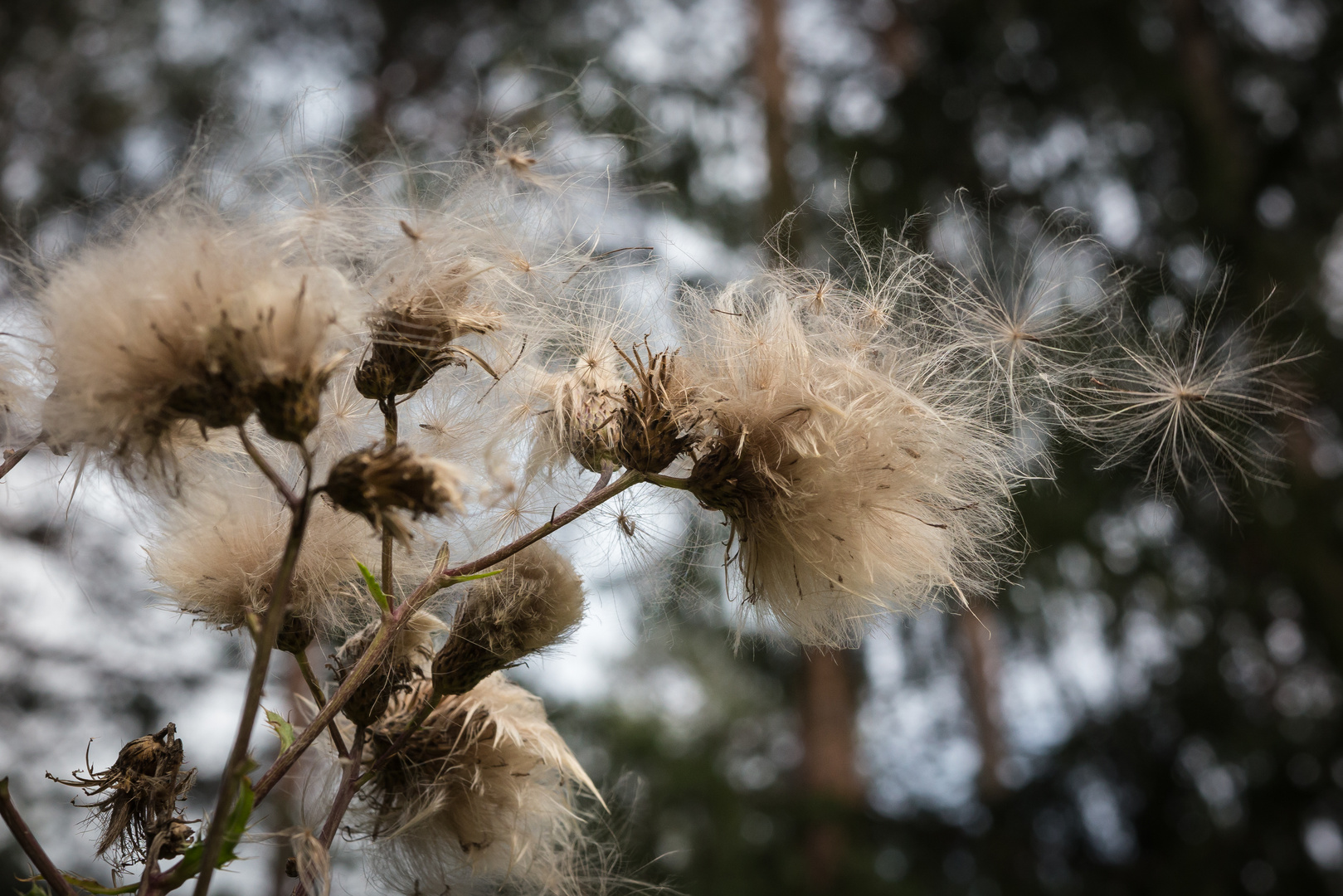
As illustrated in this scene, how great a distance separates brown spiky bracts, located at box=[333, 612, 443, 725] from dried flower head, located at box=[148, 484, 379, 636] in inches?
2.8

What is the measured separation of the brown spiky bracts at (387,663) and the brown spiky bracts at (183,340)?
37 cm

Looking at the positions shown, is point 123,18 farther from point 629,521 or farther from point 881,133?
point 629,521

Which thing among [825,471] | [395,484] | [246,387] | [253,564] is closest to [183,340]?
[246,387]

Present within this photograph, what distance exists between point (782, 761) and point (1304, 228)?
811 cm

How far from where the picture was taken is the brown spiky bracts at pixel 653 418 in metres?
1.33

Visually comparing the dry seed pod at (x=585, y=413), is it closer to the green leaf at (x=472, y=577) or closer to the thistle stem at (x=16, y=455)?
the green leaf at (x=472, y=577)

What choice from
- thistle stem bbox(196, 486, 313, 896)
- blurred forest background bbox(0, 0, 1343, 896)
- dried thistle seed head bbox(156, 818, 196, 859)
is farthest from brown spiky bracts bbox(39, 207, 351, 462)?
blurred forest background bbox(0, 0, 1343, 896)

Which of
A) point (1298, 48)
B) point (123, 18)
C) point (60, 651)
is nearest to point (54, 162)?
point (123, 18)

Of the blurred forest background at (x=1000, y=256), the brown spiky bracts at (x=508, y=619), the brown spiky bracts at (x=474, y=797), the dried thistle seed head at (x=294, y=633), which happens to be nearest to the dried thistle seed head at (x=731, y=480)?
the brown spiky bracts at (x=508, y=619)

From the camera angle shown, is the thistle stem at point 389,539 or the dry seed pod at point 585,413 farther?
the dry seed pod at point 585,413

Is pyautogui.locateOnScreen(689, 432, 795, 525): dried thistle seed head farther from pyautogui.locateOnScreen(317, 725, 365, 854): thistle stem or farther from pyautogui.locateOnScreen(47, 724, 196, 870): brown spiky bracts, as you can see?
pyautogui.locateOnScreen(47, 724, 196, 870): brown spiky bracts

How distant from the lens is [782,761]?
12219 millimetres

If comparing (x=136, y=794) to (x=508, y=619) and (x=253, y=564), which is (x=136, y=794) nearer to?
(x=253, y=564)

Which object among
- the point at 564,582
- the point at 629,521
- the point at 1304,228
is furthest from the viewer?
the point at 1304,228
